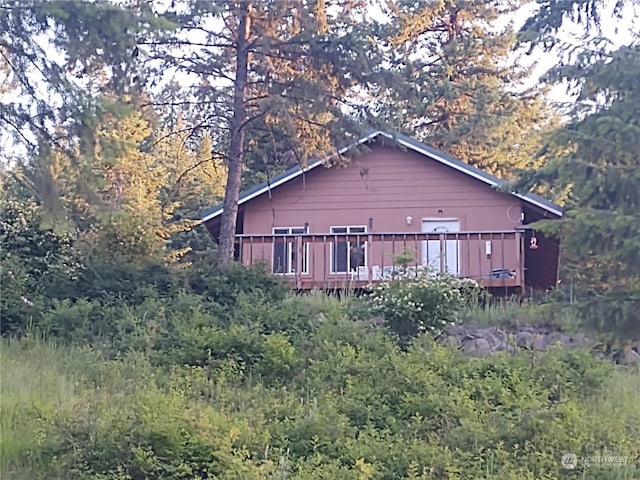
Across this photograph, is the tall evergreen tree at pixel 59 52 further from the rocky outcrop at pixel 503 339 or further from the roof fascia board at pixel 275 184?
the roof fascia board at pixel 275 184

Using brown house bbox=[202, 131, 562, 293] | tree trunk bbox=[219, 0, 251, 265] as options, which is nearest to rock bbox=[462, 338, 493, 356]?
brown house bbox=[202, 131, 562, 293]

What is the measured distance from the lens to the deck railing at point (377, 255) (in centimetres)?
1938

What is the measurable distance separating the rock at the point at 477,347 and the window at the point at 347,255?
5954 mm

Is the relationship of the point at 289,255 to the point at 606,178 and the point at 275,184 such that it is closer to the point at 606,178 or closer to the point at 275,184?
the point at 275,184

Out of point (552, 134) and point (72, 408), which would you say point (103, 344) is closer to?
point (72, 408)

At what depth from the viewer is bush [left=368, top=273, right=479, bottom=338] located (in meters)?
14.3

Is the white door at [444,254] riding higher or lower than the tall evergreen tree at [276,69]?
lower

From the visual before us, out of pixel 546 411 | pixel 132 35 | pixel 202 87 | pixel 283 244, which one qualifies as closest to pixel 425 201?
pixel 283 244

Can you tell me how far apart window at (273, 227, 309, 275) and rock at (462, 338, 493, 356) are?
20.0 feet

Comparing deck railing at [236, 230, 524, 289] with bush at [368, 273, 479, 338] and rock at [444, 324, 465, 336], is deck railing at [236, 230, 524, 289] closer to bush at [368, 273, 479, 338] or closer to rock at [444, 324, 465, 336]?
rock at [444, 324, 465, 336]

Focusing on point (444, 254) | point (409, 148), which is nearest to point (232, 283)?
point (444, 254)

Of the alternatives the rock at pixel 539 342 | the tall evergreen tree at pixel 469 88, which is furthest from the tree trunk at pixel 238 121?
the tall evergreen tree at pixel 469 88

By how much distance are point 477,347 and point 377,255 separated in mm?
6008

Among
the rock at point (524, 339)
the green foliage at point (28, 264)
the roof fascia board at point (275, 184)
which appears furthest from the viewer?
the roof fascia board at point (275, 184)
